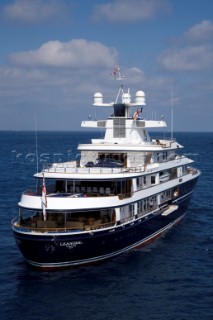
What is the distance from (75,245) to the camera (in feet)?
100.0

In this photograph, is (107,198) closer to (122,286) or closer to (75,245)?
(75,245)

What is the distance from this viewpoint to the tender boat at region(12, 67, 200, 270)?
30.7m

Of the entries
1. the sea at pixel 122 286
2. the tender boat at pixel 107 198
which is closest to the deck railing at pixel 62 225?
the tender boat at pixel 107 198

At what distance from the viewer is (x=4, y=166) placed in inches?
3939

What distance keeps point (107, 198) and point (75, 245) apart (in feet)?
14.4

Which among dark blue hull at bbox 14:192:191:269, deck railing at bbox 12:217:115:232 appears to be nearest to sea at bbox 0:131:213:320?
dark blue hull at bbox 14:192:191:269

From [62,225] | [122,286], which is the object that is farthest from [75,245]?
[122,286]

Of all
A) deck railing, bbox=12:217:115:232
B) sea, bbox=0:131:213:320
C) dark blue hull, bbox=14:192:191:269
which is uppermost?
deck railing, bbox=12:217:115:232

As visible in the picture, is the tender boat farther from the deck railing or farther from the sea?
the sea

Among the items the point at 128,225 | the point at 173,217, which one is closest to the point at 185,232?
the point at 173,217

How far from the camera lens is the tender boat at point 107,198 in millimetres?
30656

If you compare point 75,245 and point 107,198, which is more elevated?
point 107,198

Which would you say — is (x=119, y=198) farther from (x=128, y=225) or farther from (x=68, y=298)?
(x=68, y=298)

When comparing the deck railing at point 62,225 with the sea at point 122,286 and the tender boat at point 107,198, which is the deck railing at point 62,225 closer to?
the tender boat at point 107,198
